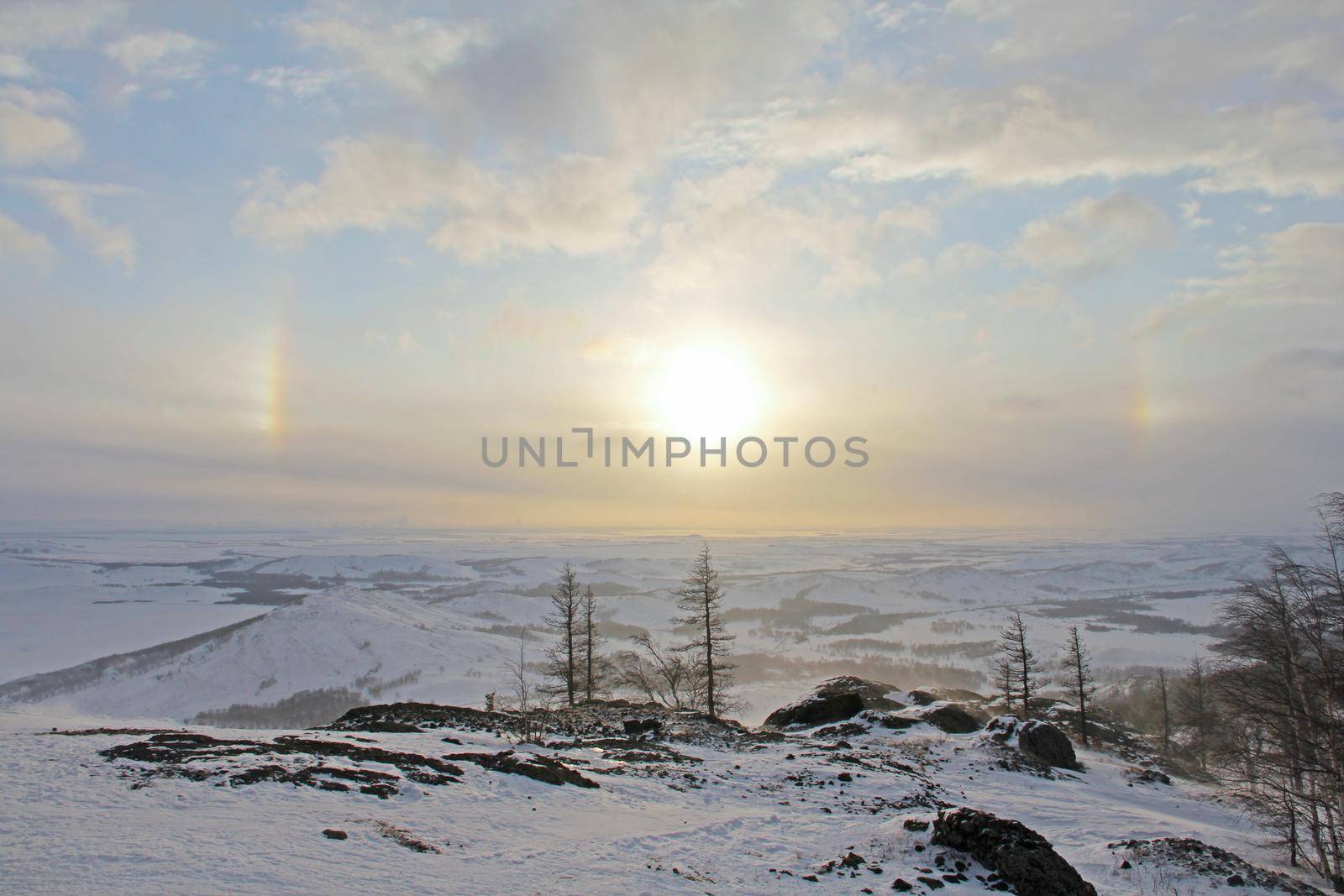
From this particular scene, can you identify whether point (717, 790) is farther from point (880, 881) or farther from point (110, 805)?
point (110, 805)

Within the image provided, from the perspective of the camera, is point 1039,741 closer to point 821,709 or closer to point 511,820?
point 821,709

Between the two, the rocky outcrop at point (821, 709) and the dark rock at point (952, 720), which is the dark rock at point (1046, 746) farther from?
the rocky outcrop at point (821, 709)

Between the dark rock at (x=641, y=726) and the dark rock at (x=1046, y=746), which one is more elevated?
the dark rock at (x=641, y=726)

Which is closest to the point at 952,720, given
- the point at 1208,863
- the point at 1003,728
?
the point at 1003,728

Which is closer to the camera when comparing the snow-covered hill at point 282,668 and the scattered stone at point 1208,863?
the scattered stone at point 1208,863

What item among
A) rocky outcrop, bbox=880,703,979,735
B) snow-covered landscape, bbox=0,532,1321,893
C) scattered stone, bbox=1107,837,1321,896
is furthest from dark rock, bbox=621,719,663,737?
scattered stone, bbox=1107,837,1321,896

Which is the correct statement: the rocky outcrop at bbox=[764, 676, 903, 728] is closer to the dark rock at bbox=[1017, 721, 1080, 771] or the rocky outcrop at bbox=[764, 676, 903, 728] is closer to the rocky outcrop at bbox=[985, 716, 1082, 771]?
the rocky outcrop at bbox=[985, 716, 1082, 771]

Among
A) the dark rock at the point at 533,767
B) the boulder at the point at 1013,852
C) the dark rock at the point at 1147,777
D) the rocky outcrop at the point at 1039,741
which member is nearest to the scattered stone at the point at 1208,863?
the boulder at the point at 1013,852
